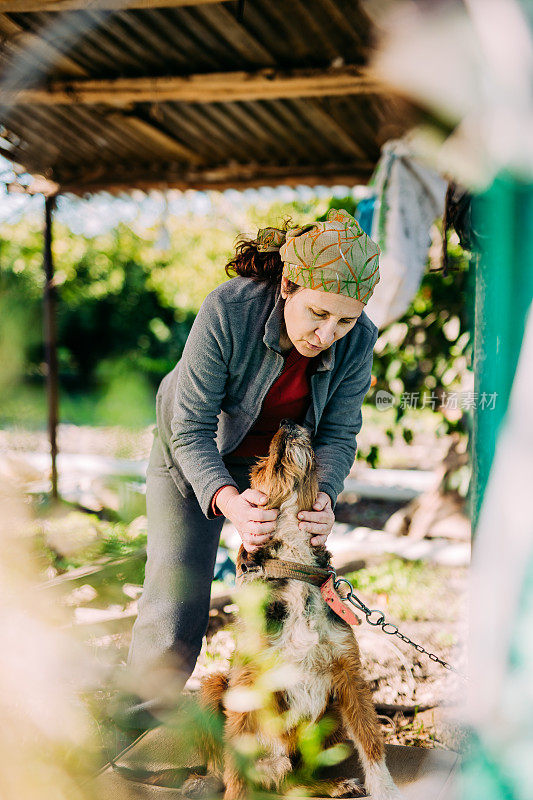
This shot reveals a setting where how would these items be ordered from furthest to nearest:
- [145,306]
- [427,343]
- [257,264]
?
[427,343] < [145,306] < [257,264]

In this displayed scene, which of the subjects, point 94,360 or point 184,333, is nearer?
point 94,360

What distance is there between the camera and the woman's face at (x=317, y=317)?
1854 millimetres

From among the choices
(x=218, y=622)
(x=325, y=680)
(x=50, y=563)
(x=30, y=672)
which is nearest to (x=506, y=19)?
(x=325, y=680)

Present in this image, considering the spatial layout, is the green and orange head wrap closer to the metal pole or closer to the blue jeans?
the blue jeans

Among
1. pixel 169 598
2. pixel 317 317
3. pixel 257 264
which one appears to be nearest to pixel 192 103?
pixel 257 264

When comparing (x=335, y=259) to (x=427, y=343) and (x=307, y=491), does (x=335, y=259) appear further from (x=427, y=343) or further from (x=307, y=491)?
(x=427, y=343)

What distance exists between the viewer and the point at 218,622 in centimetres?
415

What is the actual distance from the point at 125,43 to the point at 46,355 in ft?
9.26

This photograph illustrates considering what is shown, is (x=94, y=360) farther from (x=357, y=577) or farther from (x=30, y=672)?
(x=357, y=577)

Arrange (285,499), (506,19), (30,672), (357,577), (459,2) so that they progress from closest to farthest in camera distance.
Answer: (506,19), (285,499), (459,2), (30,672), (357,577)

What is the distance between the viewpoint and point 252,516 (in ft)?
6.23

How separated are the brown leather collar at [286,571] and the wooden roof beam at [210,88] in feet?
10.5

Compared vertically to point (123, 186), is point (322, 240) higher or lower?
lower

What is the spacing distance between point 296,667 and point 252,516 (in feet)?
1.50
